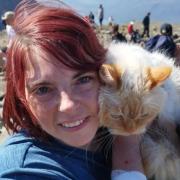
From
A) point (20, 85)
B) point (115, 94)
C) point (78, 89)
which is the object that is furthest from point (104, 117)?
point (20, 85)

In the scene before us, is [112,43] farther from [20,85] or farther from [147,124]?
[20,85]

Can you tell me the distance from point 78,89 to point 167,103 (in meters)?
0.46

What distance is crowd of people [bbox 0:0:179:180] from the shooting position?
1618 millimetres

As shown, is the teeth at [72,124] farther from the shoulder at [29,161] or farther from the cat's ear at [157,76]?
the cat's ear at [157,76]

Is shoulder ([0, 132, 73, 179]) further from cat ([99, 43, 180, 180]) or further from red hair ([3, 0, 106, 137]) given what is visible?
cat ([99, 43, 180, 180])

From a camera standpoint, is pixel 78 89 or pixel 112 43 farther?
pixel 112 43

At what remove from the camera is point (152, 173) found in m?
1.88

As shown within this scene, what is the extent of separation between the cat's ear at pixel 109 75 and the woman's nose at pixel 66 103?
0.70ft

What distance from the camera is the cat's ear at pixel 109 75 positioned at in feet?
5.83

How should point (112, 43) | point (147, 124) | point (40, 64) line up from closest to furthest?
1. point (40, 64)
2. point (147, 124)
3. point (112, 43)

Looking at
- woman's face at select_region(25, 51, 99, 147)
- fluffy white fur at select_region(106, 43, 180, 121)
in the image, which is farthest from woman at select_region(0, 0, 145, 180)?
fluffy white fur at select_region(106, 43, 180, 121)

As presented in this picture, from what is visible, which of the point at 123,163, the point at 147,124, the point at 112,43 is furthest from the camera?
the point at 112,43

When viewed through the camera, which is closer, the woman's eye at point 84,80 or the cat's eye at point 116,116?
the woman's eye at point 84,80

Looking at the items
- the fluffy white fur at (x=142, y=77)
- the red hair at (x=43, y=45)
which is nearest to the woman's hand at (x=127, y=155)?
the fluffy white fur at (x=142, y=77)
